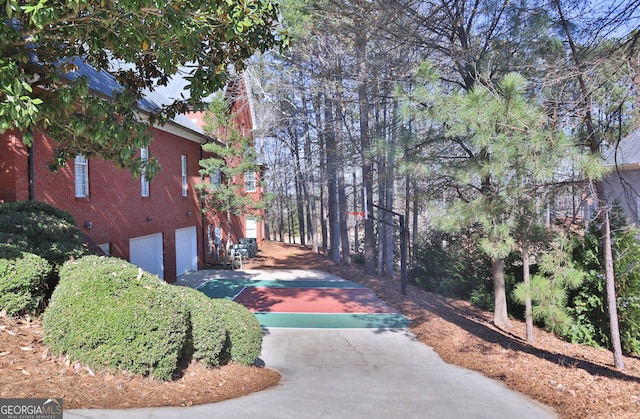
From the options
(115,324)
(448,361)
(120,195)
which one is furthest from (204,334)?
(120,195)

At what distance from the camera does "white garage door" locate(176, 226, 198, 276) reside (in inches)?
719

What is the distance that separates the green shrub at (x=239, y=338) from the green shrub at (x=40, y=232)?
94.3 inches

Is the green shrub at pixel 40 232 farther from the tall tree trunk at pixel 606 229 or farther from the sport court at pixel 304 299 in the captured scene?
the tall tree trunk at pixel 606 229

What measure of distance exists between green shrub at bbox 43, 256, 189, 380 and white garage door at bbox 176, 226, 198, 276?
13.5 m

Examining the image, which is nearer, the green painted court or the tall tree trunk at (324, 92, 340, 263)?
the green painted court

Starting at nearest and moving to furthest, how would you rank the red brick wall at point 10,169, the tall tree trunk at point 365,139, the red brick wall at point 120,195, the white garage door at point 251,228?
the red brick wall at point 10,169 < the red brick wall at point 120,195 < the tall tree trunk at point 365,139 < the white garage door at point 251,228

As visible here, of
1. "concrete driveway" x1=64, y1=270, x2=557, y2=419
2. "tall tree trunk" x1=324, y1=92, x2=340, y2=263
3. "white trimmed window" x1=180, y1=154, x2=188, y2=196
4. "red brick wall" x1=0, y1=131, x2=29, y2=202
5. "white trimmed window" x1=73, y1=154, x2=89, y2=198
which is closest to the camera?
"concrete driveway" x1=64, y1=270, x2=557, y2=419

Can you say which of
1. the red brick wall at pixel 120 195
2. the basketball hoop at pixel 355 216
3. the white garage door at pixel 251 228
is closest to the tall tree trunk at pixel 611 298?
the red brick wall at pixel 120 195

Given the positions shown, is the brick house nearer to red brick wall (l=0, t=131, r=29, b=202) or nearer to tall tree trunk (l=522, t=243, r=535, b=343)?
red brick wall (l=0, t=131, r=29, b=202)

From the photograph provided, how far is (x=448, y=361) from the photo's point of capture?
802 centimetres

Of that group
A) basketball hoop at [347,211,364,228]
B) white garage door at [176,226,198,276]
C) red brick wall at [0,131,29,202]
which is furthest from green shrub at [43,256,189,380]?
basketball hoop at [347,211,364,228]

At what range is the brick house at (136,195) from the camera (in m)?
9.27

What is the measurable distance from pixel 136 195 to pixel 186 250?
5729 mm

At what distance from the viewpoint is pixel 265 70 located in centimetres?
1945
